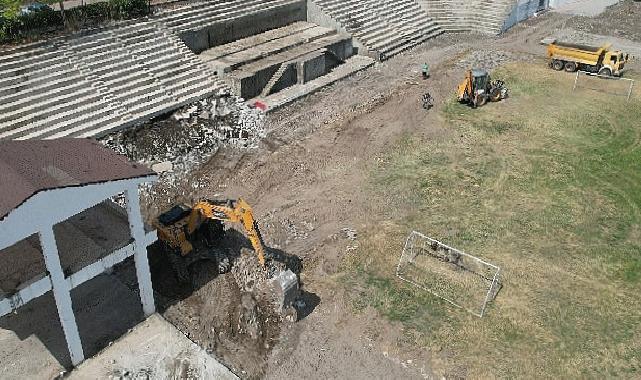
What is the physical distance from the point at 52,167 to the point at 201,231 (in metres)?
4.99

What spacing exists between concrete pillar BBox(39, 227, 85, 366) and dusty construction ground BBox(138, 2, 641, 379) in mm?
2620

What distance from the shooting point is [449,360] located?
44.9 feet

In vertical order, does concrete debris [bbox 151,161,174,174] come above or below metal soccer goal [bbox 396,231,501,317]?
above

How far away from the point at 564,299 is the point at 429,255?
399 centimetres

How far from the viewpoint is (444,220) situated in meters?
18.9

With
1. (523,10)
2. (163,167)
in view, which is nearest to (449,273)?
(163,167)

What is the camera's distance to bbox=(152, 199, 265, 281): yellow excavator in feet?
48.4

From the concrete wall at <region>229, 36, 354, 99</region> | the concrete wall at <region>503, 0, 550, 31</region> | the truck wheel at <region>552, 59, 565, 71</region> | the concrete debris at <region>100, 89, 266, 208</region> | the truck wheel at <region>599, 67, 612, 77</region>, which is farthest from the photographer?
the concrete wall at <region>503, 0, 550, 31</region>

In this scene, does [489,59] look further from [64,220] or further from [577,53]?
[64,220]

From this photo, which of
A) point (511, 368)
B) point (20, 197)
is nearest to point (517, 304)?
point (511, 368)

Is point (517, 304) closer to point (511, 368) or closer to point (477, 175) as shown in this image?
point (511, 368)

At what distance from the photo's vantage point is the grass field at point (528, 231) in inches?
555

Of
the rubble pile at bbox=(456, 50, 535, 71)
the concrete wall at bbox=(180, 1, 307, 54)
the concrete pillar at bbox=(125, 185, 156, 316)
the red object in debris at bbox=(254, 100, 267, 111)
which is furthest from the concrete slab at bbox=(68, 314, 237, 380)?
the rubble pile at bbox=(456, 50, 535, 71)

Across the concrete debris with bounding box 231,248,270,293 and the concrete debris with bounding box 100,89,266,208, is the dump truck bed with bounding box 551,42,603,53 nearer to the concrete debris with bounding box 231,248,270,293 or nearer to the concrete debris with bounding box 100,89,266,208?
the concrete debris with bounding box 100,89,266,208
